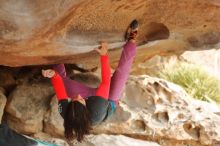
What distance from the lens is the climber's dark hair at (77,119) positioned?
13.0 ft

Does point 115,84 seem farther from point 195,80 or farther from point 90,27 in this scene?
point 195,80

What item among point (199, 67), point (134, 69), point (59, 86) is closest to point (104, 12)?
point (59, 86)

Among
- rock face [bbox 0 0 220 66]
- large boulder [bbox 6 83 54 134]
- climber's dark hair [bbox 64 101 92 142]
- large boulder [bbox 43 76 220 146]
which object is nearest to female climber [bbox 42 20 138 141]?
climber's dark hair [bbox 64 101 92 142]

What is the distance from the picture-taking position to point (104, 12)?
412 cm

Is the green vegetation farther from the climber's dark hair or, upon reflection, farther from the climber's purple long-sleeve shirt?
the climber's dark hair

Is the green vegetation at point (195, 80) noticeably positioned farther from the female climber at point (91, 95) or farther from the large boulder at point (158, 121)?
the female climber at point (91, 95)

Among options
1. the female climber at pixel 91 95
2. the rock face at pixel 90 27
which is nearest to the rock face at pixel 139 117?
the rock face at pixel 90 27

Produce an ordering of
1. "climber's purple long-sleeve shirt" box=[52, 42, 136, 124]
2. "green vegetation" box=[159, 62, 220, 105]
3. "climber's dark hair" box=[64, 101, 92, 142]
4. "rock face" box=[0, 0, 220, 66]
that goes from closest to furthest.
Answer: "rock face" box=[0, 0, 220, 66], "climber's dark hair" box=[64, 101, 92, 142], "climber's purple long-sleeve shirt" box=[52, 42, 136, 124], "green vegetation" box=[159, 62, 220, 105]

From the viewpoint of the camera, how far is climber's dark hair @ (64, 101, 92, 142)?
396cm

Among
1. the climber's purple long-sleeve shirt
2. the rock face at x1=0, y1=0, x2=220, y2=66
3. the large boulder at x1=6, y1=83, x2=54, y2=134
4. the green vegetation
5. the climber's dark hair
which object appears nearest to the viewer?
the rock face at x1=0, y1=0, x2=220, y2=66

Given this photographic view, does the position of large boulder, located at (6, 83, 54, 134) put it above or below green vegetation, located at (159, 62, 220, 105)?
below

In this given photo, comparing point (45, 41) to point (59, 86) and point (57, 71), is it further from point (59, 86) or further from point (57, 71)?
point (57, 71)

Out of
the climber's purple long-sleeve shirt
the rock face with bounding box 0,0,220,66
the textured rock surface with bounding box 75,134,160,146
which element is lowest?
the textured rock surface with bounding box 75,134,160,146

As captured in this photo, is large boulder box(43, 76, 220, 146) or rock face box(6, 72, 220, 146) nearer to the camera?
rock face box(6, 72, 220, 146)
